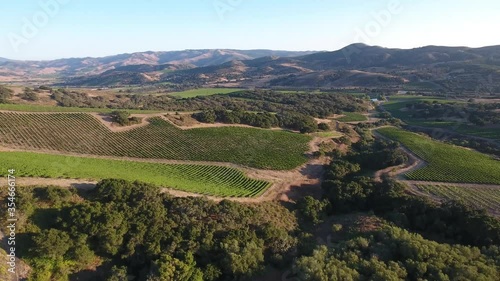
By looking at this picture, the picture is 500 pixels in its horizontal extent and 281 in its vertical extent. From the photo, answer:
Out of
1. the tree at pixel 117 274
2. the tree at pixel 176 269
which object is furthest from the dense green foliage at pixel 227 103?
the tree at pixel 117 274

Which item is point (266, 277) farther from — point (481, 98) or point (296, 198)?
point (481, 98)

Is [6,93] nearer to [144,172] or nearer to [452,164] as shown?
[144,172]

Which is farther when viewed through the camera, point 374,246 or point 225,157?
point 225,157

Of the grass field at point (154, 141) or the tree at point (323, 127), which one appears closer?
the grass field at point (154, 141)

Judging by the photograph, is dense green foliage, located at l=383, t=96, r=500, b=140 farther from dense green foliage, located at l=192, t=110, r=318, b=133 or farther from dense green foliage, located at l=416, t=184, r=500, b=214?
dense green foliage, located at l=192, t=110, r=318, b=133

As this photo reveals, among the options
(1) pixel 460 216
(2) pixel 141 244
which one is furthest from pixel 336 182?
(2) pixel 141 244

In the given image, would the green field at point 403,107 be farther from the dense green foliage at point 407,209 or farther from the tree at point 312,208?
the tree at point 312,208

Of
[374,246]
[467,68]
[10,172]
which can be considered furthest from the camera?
[467,68]
